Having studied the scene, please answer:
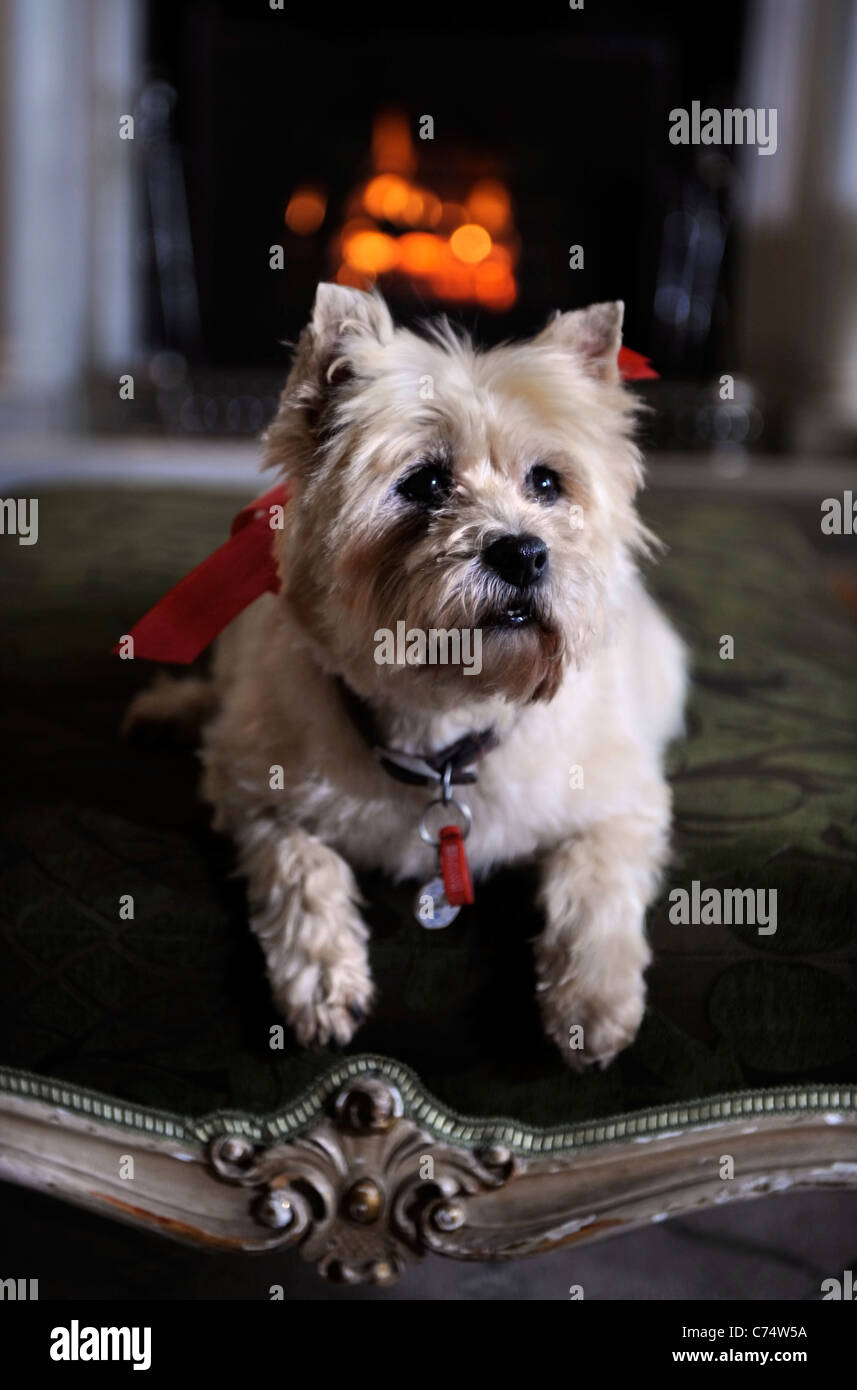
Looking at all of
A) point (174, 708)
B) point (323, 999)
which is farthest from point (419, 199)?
point (323, 999)

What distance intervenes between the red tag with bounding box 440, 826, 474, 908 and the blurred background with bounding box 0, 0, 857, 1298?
3624 mm

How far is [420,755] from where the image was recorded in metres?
1.37

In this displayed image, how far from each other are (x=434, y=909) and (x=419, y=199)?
446 centimetres

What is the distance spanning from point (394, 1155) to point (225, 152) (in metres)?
4.84

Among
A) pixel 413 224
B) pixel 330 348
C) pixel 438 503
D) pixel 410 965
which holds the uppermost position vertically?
pixel 413 224

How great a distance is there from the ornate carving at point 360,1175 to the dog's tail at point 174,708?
68cm

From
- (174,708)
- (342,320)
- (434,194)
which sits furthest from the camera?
(434,194)

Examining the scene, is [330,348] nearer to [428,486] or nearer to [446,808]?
[428,486]

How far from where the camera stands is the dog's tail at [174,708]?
173cm

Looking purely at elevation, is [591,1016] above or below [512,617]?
below

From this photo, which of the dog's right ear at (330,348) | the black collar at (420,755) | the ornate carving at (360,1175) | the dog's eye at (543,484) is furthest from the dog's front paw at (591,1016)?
the dog's right ear at (330,348)

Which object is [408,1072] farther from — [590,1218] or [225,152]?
[225,152]

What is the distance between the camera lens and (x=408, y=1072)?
124cm
